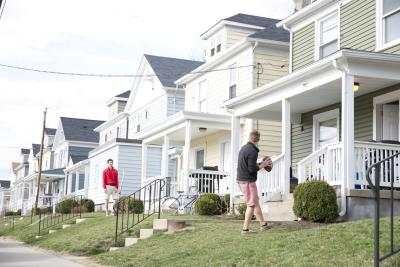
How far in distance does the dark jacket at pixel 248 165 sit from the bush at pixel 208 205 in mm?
6501

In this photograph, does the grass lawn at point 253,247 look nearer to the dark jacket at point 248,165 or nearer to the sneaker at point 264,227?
the sneaker at point 264,227

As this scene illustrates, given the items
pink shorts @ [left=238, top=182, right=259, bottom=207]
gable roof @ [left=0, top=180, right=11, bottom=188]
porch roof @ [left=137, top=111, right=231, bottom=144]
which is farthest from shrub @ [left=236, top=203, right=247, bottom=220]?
gable roof @ [left=0, top=180, right=11, bottom=188]

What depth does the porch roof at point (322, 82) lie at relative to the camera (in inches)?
513

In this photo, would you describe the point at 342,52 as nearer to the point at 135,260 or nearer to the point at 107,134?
the point at 135,260

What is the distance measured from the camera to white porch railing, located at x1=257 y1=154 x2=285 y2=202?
15.3m

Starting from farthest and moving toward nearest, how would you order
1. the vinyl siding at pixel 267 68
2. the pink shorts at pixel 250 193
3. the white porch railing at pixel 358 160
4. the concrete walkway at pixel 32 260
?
the vinyl siding at pixel 267 68 < the white porch railing at pixel 358 160 < the concrete walkway at pixel 32 260 < the pink shorts at pixel 250 193

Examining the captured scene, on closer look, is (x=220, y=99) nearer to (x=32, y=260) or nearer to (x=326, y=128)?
(x=326, y=128)

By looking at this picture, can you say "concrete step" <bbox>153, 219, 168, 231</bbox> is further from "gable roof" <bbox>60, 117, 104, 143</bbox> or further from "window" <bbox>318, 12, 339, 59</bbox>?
"gable roof" <bbox>60, 117, 104, 143</bbox>

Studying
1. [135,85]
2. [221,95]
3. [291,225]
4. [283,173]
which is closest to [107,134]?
[135,85]

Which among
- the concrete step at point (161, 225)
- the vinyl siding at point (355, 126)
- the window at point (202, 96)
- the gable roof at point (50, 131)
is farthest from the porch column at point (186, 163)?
the gable roof at point (50, 131)

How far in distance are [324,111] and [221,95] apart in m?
7.54

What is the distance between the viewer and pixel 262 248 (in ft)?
30.5

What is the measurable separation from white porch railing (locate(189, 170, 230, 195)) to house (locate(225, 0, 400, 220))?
280 centimetres

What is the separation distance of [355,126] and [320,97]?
1211 mm
